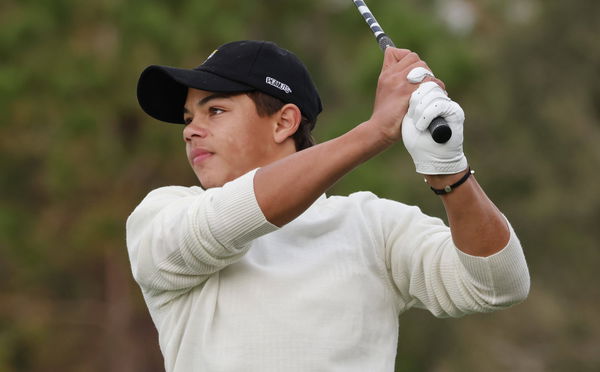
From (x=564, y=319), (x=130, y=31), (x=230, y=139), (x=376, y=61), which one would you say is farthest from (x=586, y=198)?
(x=230, y=139)

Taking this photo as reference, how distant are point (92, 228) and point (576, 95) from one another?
1024 centimetres

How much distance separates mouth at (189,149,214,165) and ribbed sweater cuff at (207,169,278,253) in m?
0.44

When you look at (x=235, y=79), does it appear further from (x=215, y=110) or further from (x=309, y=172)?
(x=309, y=172)

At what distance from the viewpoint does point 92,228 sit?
51.3ft

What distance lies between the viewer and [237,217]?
3.34 m

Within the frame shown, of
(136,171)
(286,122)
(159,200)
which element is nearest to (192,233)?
(159,200)

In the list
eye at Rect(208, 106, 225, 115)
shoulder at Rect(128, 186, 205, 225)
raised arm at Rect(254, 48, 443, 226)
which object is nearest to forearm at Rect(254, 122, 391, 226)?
raised arm at Rect(254, 48, 443, 226)

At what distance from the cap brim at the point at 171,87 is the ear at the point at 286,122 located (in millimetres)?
154

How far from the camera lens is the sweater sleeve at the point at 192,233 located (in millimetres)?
3352

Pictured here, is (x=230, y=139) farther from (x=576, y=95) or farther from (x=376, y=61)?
(x=576, y=95)

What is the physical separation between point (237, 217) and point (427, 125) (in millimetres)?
574

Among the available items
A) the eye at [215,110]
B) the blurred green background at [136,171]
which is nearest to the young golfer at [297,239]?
the eye at [215,110]

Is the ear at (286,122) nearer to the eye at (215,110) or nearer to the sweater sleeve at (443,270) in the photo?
the eye at (215,110)

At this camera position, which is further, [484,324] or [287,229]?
[484,324]
